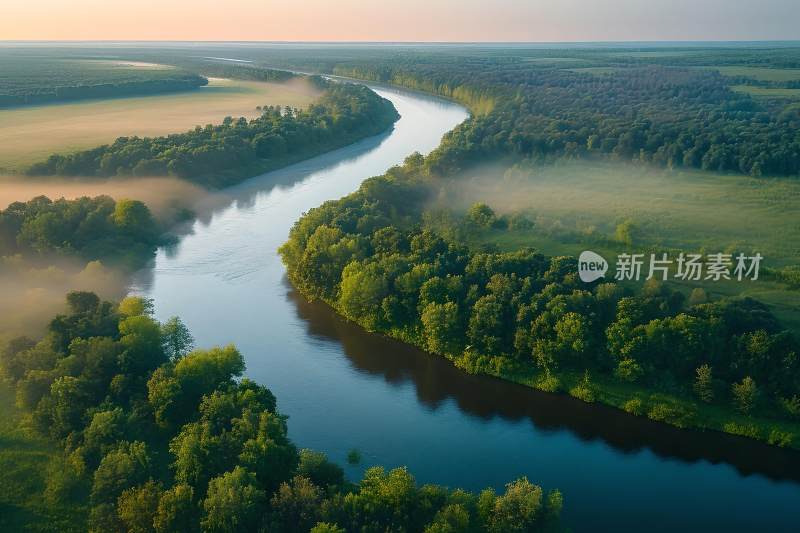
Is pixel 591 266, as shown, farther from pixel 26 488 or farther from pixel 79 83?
pixel 79 83

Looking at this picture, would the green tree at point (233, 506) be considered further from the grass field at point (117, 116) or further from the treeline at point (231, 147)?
the grass field at point (117, 116)

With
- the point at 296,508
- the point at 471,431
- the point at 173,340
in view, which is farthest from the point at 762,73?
the point at 296,508

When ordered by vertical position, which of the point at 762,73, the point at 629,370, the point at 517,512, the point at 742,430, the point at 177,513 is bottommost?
the point at 177,513

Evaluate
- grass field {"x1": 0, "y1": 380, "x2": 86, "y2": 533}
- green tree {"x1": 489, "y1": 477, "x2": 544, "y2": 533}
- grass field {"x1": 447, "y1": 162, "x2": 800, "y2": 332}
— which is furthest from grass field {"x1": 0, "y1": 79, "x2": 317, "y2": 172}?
green tree {"x1": 489, "y1": 477, "x2": 544, "y2": 533}

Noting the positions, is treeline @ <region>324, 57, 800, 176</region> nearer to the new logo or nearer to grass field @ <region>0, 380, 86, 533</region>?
the new logo

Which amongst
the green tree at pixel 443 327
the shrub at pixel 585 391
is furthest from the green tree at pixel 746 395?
the green tree at pixel 443 327

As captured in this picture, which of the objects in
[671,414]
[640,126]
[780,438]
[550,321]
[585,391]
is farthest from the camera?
[640,126]

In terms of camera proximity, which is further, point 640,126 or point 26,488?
point 640,126
